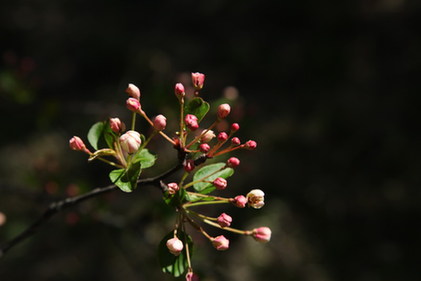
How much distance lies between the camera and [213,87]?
104 inches

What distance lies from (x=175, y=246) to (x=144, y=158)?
0.59 feet

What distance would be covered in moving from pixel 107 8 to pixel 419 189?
2521 mm

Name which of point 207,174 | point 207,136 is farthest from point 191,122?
point 207,174

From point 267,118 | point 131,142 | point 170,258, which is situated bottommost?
point 267,118

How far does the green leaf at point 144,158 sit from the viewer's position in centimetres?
75

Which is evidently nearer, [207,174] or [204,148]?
[204,148]

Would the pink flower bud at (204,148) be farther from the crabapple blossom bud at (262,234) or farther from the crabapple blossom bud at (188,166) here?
the crabapple blossom bud at (262,234)

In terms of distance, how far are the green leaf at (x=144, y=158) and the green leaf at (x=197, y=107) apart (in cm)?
12

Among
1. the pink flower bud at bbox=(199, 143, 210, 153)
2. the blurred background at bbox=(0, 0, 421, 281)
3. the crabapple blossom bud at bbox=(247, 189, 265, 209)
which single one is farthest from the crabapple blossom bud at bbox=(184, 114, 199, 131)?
the blurred background at bbox=(0, 0, 421, 281)

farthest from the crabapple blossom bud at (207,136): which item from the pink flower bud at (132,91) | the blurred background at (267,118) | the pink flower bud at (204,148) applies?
the blurred background at (267,118)

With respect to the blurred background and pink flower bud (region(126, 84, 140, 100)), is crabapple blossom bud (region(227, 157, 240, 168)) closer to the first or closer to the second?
pink flower bud (region(126, 84, 140, 100))

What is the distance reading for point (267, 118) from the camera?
2688 millimetres

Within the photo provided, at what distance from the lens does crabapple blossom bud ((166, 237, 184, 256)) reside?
69 centimetres

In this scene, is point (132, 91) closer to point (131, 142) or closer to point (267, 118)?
point (131, 142)
